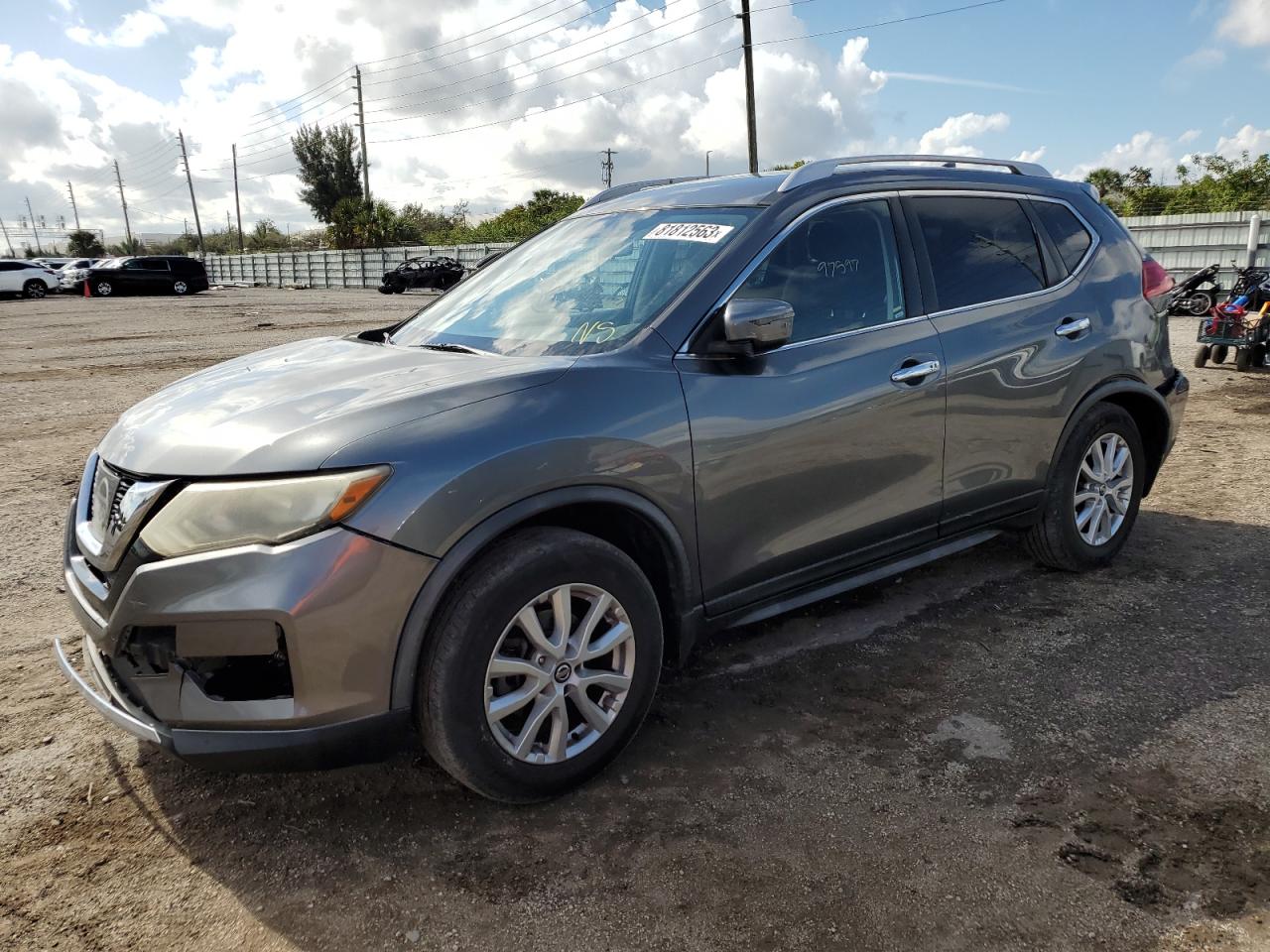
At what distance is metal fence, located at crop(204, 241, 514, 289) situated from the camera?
4272 centimetres

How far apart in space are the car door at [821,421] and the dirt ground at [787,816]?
0.54m

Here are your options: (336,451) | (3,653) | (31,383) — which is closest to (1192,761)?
(336,451)

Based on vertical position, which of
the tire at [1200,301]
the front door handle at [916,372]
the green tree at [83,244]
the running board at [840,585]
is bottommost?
the running board at [840,585]

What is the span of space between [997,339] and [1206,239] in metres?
19.0

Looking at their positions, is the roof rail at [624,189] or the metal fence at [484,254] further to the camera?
the metal fence at [484,254]

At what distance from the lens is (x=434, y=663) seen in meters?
2.43

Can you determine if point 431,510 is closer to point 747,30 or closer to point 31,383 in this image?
point 31,383

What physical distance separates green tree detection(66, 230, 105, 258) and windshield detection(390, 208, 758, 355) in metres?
101

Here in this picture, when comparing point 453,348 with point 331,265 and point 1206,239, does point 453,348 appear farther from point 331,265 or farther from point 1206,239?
point 331,265

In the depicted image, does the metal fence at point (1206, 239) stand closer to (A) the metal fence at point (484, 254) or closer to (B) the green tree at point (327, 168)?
(A) the metal fence at point (484, 254)

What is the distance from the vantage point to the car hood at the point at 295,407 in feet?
7.91

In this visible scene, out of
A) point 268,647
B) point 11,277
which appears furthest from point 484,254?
point 268,647

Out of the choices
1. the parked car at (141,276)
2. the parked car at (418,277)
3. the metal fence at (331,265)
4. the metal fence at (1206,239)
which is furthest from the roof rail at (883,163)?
the parked car at (141,276)

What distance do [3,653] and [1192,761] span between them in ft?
14.0
